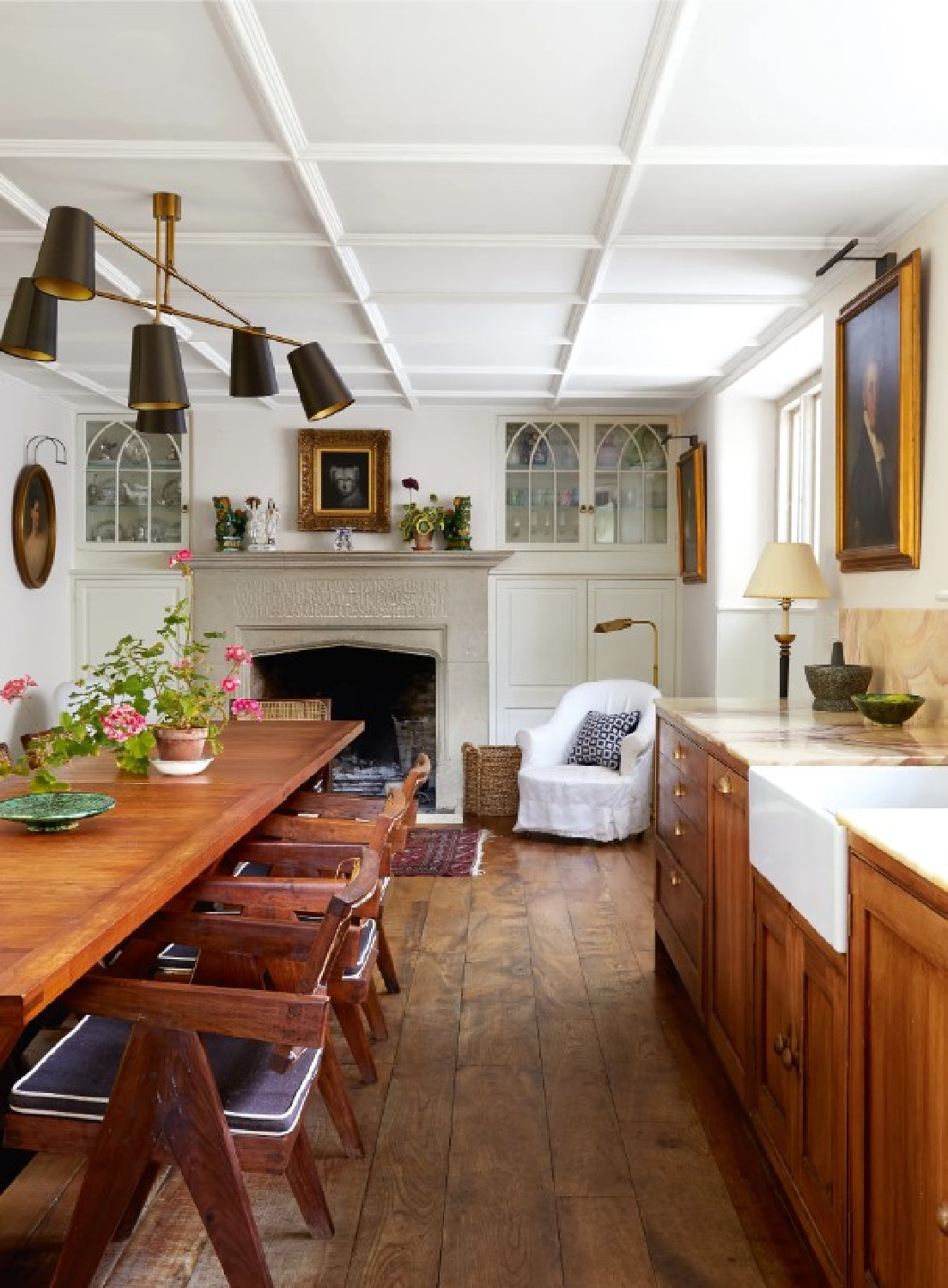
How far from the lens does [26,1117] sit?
1743mm

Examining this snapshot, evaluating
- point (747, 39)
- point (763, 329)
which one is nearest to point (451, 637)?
point (763, 329)

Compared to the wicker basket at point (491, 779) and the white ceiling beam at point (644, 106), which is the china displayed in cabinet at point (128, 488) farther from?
the white ceiling beam at point (644, 106)

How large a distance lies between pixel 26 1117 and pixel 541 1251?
3.31ft

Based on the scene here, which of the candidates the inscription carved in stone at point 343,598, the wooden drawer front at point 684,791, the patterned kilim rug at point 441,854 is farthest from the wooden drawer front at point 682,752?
the inscription carved in stone at point 343,598

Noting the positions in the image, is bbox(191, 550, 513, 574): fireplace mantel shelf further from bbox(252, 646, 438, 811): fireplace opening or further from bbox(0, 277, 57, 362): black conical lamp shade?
bbox(0, 277, 57, 362): black conical lamp shade

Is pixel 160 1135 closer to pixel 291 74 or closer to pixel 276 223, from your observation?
pixel 291 74

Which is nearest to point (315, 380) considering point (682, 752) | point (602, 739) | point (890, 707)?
point (682, 752)

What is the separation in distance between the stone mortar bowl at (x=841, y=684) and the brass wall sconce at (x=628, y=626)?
291cm

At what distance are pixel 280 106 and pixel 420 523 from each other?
4149 millimetres

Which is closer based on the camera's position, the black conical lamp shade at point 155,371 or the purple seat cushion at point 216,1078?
the purple seat cushion at point 216,1078

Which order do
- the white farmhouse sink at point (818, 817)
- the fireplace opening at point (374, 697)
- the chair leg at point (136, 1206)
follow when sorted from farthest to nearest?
the fireplace opening at point (374, 697)
the chair leg at point (136, 1206)
the white farmhouse sink at point (818, 817)

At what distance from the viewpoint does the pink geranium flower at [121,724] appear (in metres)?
2.66

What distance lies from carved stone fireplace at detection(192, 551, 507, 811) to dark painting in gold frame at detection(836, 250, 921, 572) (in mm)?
3142

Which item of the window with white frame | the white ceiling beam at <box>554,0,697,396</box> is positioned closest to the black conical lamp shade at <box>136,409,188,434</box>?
the white ceiling beam at <box>554,0,697,396</box>
